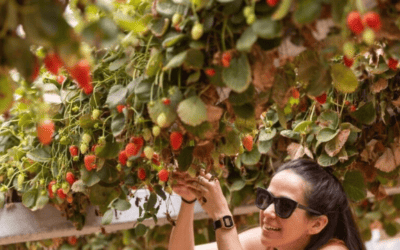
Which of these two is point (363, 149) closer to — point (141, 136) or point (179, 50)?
point (141, 136)

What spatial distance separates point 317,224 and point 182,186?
0.47 m

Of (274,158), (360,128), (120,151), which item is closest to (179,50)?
(120,151)

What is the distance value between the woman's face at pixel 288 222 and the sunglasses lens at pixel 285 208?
0.02 metres

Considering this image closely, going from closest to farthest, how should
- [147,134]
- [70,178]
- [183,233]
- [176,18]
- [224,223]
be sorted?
[176,18]
[147,134]
[70,178]
[224,223]
[183,233]

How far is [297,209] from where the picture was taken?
1.79 meters

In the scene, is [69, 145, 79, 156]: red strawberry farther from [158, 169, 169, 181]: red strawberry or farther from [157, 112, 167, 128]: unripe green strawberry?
[157, 112, 167, 128]: unripe green strawberry

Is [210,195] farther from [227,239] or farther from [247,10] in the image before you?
[247,10]

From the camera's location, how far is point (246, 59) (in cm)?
100

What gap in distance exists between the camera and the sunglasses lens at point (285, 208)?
5.79 ft

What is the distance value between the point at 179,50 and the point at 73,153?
73 centimetres

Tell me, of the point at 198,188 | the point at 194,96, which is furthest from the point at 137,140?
the point at 198,188

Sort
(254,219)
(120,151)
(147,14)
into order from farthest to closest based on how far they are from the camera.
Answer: (254,219) < (120,151) < (147,14)

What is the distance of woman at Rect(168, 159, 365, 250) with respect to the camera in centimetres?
179

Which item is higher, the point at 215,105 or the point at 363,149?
the point at 215,105
